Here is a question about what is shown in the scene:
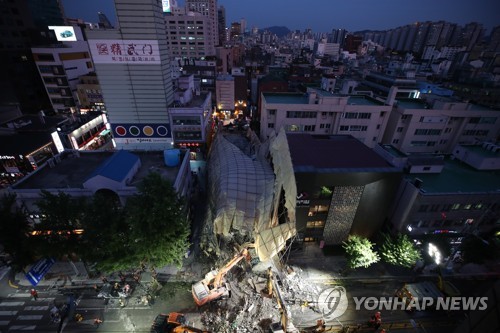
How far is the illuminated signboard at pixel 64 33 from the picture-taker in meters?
66.2

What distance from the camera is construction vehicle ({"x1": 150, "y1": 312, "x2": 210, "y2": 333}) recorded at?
20328 mm

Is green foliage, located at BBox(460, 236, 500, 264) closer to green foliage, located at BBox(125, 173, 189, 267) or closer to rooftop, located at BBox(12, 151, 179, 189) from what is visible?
green foliage, located at BBox(125, 173, 189, 267)

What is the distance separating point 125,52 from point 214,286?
38.4m

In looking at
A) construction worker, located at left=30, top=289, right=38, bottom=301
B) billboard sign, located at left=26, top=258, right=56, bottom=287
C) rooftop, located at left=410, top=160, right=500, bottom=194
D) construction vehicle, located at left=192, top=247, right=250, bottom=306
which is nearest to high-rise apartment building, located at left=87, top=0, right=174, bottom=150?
billboard sign, located at left=26, top=258, right=56, bottom=287

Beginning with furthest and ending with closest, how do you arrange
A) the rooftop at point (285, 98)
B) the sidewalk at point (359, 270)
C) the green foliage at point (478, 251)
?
the rooftop at point (285, 98) → the green foliage at point (478, 251) → the sidewalk at point (359, 270)

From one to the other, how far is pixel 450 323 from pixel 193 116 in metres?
45.9

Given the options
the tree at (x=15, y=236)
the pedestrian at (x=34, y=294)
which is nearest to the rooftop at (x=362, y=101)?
the tree at (x=15, y=236)

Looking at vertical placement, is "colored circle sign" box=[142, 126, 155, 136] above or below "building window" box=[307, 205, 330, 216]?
above

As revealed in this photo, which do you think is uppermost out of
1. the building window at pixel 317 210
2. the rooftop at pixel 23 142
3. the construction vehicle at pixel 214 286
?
the rooftop at pixel 23 142

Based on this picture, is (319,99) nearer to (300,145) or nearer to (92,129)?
(300,145)

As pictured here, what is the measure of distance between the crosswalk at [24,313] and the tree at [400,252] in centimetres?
3671

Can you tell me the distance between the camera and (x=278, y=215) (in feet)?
85.5

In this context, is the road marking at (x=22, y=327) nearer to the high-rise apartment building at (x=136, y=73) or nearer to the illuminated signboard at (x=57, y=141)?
the high-rise apartment building at (x=136, y=73)

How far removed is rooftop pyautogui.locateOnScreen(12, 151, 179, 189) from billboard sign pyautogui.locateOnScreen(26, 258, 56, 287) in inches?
316
